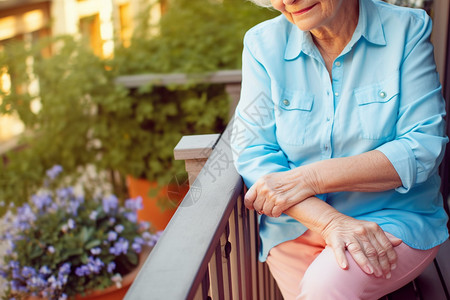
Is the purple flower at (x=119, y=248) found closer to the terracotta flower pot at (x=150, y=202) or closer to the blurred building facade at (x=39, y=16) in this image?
the terracotta flower pot at (x=150, y=202)

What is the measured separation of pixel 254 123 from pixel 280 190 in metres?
0.23

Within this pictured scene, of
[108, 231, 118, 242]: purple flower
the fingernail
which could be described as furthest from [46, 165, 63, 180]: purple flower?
the fingernail

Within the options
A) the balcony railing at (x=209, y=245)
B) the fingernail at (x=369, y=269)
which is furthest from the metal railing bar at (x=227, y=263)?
the fingernail at (x=369, y=269)

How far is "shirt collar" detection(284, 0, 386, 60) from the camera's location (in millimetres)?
Answer: 1401

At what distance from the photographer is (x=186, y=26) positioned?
362 cm

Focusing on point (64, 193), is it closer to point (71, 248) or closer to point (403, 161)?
point (71, 248)

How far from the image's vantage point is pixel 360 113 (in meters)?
1.38

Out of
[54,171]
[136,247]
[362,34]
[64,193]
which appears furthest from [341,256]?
[54,171]

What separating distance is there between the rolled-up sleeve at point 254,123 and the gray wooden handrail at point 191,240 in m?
0.06

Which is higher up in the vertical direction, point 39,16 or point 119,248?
point 39,16

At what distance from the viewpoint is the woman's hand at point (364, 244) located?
1.21 meters

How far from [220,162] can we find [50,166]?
2.42 metres

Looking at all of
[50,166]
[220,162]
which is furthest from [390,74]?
[50,166]

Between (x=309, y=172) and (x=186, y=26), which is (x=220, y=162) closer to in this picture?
(x=309, y=172)
